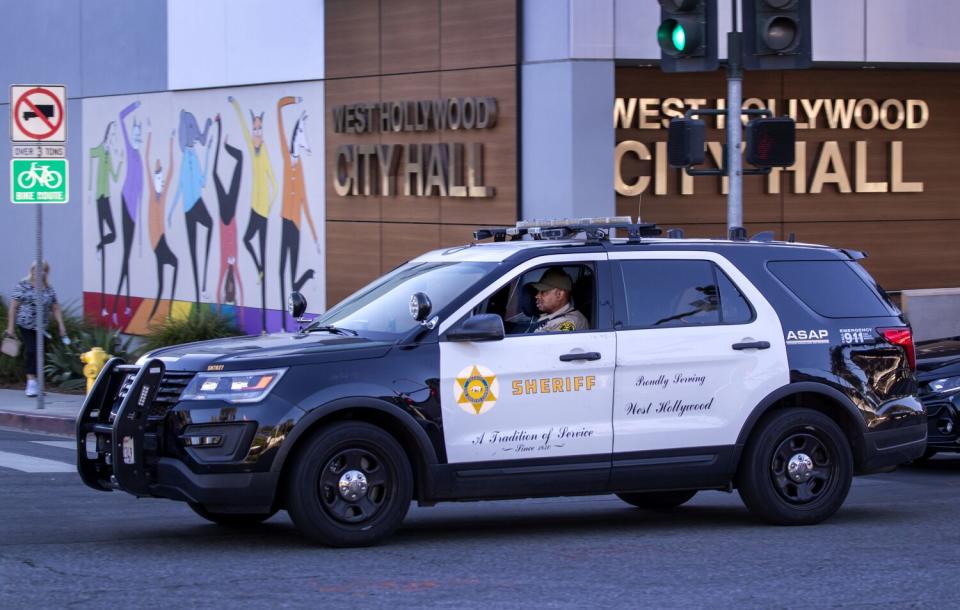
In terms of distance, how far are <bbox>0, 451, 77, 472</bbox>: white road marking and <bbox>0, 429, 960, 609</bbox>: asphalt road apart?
72.2 inches

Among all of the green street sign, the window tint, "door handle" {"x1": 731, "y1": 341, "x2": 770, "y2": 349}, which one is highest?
the green street sign

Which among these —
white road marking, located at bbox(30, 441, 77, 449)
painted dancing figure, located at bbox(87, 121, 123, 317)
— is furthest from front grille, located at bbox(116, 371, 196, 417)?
painted dancing figure, located at bbox(87, 121, 123, 317)

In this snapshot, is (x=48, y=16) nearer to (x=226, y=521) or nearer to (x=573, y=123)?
(x=573, y=123)

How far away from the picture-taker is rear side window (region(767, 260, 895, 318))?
973cm

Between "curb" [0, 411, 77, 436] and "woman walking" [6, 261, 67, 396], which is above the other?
"woman walking" [6, 261, 67, 396]

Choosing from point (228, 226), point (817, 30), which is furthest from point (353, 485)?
point (228, 226)

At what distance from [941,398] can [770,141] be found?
271 centimetres

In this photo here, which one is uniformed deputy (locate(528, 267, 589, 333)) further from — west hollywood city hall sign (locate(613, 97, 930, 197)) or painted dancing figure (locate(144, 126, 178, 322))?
painted dancing figure (locate(144, 126, 178, 322))

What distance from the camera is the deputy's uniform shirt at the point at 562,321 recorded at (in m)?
9.11

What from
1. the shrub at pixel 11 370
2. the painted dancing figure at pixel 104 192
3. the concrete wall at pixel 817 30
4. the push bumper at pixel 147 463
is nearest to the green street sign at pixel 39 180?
the shrub at pixel 11 370

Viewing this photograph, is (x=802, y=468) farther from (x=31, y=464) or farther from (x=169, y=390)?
(x=31, y=464)

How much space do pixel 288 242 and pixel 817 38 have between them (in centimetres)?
773

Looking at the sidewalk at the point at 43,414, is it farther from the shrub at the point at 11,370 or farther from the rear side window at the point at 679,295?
the rear side window at the point at 679,295

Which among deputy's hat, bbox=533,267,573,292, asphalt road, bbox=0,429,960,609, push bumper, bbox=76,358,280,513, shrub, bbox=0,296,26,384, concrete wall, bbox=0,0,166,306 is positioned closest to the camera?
asphalt road, bbox=0,429,960,609
